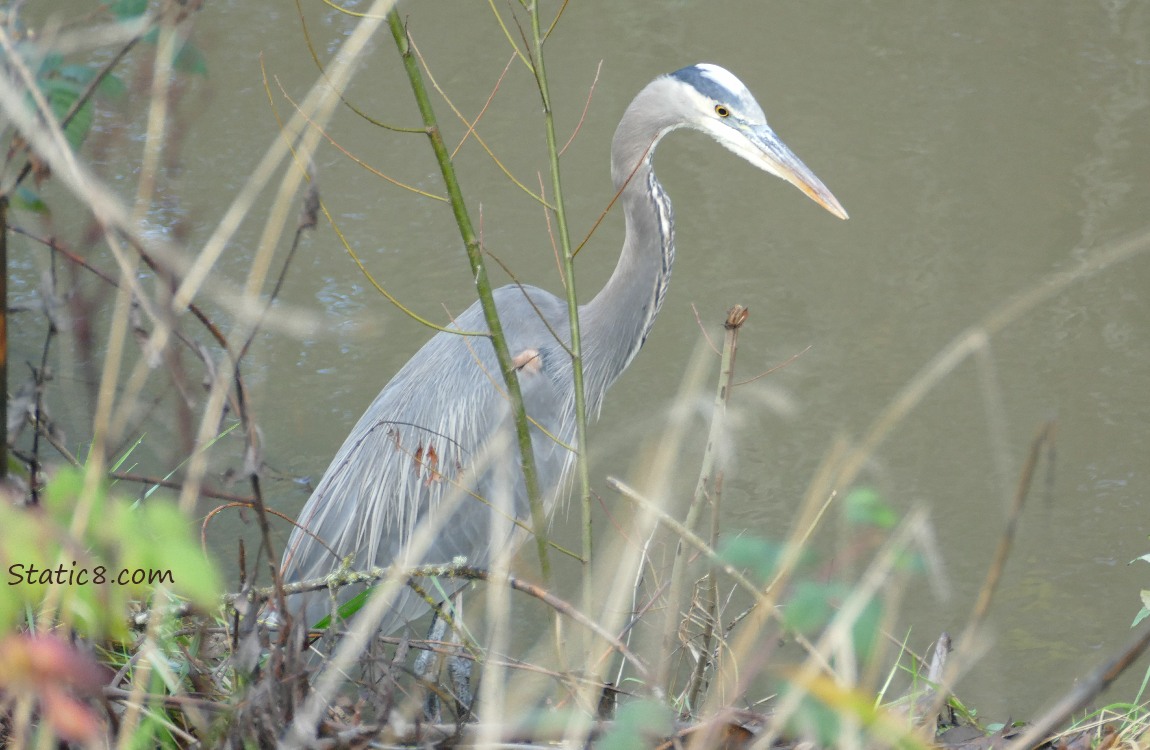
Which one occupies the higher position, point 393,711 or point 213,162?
point 213,162

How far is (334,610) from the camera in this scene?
5.48 ft

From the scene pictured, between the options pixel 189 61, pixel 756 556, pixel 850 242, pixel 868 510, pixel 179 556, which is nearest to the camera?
pixel 179 556

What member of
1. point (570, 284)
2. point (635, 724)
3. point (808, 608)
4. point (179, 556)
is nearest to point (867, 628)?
point (808, 608)

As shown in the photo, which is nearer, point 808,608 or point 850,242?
point 808,608

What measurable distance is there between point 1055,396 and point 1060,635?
111 centimetres

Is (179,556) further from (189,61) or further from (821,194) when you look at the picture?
(821,194)

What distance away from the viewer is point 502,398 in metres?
2.89

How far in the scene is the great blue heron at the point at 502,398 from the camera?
2898 mm

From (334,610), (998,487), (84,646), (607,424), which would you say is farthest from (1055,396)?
(84,646)

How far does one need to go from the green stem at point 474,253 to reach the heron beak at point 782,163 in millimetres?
1328

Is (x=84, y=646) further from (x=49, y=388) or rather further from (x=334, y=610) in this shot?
(x=49, y=388)

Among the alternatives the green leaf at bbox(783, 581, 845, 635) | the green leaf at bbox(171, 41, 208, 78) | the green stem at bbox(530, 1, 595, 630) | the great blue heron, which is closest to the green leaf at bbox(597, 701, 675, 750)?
the green leaf at bbox(783, 581, 845, 635)

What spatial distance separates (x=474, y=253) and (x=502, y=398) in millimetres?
1235

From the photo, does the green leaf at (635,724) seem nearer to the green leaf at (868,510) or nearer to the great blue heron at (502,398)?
the green leaf at (868,510)
